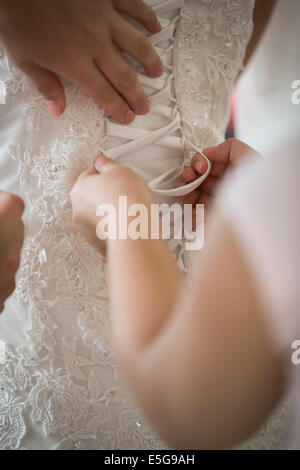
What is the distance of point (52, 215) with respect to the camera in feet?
1.61

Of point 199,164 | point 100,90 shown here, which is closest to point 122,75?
point 100,90

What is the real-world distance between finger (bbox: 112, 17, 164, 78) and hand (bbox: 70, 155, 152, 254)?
5.3 inches

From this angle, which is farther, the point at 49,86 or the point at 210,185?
the point at 210,185

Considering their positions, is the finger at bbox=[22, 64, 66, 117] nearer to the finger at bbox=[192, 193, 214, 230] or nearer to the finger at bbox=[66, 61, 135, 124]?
the finger at bbox=[66, 61, 135, 124]

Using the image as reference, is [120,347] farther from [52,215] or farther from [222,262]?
[52,215]

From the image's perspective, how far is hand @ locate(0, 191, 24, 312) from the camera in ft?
1.57

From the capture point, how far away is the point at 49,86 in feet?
1.45

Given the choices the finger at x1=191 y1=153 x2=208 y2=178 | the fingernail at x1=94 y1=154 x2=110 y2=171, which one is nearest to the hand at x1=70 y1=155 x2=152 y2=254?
the fingernail at x1=94 y1=154 x2=110 y2=171

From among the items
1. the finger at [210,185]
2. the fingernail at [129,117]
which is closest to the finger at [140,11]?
the fingernail at [129,117]

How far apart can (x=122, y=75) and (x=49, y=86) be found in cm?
10

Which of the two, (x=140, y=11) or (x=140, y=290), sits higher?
(x=140, y=11)

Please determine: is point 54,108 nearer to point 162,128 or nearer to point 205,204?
point 162,128

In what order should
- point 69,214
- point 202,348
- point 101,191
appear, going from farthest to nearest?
1. point 69,214
2. point 101,191
3. point 202,348

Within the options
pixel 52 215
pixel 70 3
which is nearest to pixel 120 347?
pixel 52 215
